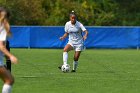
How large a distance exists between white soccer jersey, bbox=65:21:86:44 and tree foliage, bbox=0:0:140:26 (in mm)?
25655

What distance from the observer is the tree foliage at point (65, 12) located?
48.6 metres

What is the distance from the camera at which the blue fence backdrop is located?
131 ft

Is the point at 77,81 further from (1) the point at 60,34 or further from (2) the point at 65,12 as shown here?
(2) the point at 65,12

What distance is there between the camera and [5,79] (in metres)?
10.3

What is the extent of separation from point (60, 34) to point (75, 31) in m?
21.3

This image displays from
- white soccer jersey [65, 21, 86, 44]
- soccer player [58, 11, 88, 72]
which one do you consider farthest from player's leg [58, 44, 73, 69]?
white soccer jersey [65, 21, 86, 44]

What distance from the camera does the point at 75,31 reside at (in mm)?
19203

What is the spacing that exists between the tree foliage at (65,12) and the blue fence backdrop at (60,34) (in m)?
4.95

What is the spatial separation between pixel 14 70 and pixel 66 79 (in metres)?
3.68

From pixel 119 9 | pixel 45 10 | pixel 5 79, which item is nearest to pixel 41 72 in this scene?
pixel 5 79

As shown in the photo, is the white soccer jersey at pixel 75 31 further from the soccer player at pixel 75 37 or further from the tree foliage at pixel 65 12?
the tree foliage at pixel 65 12

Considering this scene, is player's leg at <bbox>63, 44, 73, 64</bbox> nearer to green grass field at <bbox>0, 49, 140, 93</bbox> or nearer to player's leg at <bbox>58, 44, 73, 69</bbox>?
player's leg at <bbox>58, 44, 73, 69</bbox>

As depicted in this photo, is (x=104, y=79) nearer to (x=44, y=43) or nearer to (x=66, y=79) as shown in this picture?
(x=66, y=79)

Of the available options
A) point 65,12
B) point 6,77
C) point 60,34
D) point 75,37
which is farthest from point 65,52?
point 65,12
